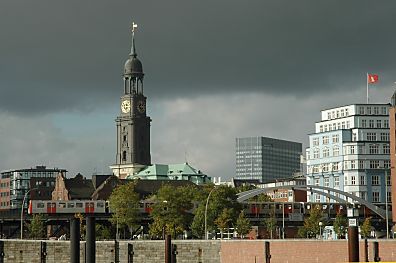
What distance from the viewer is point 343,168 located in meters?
194

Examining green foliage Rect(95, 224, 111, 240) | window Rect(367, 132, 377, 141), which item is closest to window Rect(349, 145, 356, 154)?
window Rect(367, 132, 377, 141)

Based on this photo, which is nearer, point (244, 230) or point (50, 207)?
point (244, 230)

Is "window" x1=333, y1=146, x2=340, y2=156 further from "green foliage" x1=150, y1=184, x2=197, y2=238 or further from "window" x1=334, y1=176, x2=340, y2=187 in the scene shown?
"green foliage" x1=150, y1=184, x2=197, y2=238

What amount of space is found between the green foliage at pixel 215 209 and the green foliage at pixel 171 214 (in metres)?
2.73

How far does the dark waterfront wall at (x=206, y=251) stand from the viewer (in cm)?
9775

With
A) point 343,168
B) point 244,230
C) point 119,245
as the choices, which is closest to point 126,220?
point 244,230

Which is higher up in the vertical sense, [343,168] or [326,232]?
[343,168]

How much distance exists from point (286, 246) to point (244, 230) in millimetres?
49604

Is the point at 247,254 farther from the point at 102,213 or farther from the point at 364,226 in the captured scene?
the point at 102,213

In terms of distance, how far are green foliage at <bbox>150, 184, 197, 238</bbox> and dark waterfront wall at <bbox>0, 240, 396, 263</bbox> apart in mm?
31833

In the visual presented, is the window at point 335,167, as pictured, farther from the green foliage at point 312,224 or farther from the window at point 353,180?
the green foliage at point 312,224

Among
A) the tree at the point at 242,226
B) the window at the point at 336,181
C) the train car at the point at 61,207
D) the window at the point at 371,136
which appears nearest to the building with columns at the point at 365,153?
the window at the point at 371,136

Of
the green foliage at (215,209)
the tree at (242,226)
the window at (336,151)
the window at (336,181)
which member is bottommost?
the tree at (242,226)

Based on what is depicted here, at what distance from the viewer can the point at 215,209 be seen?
153500 millimetres
